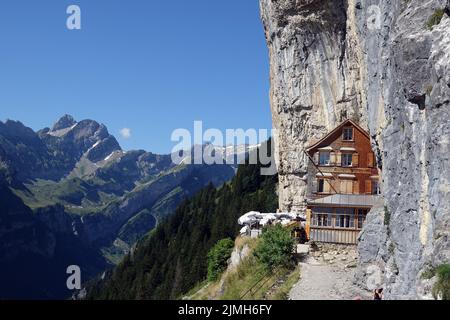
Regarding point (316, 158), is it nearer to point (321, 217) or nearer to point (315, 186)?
point (315, 186)

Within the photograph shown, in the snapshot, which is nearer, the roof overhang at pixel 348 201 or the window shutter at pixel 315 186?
the roof overhang at pixel 348 201

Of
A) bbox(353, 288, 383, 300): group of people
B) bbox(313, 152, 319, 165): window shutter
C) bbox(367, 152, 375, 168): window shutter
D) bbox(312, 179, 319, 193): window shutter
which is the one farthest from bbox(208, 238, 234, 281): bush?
bbox(353, 288, 383, 300): group of people

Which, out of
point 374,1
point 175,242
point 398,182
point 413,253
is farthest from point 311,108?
point 175,242

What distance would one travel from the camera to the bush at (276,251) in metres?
37.5

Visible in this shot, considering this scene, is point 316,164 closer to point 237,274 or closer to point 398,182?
point 237,274

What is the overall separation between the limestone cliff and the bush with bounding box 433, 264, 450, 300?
477 mm

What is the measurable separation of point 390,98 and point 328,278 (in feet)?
40.0

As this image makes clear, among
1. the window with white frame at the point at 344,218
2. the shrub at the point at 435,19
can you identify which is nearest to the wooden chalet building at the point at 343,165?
the window with white frame at the point at 344,218

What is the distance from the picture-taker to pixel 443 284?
19531 millimetres

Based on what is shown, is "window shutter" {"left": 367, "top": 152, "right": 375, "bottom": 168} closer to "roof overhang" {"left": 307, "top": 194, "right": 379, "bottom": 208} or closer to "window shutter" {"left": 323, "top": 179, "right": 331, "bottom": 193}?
"window shutter" {"left": 323, "top": 179, "right": 331, "bottom": 193}

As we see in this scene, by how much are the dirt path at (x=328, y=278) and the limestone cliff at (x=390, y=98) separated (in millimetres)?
1498

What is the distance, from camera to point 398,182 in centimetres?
2808

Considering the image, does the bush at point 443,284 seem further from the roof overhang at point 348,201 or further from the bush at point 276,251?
the roof overhang at point 348,201

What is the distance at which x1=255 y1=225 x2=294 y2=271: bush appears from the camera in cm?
3747
